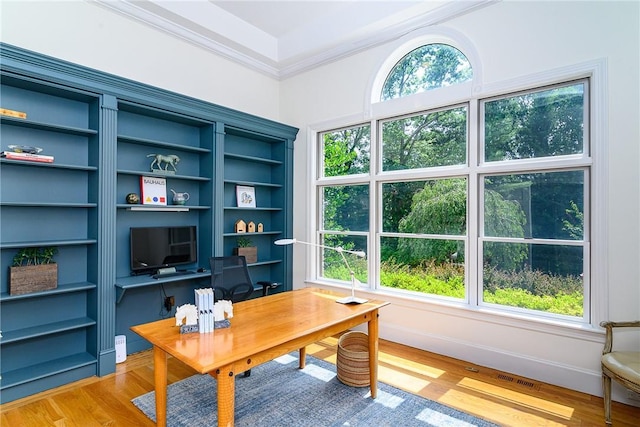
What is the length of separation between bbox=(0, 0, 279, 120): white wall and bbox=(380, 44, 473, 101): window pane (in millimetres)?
1876

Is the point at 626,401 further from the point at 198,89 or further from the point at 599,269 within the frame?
the point at 198,89

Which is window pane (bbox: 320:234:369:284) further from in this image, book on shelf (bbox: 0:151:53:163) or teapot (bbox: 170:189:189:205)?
book on shelf (bbox: 0:151:53:163)

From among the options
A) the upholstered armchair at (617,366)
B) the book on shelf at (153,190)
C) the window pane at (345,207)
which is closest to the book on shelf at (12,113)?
the book on shelf at (153,190)

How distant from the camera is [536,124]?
287cm

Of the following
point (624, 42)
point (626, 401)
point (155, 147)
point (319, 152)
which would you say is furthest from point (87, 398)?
point (624, 42)

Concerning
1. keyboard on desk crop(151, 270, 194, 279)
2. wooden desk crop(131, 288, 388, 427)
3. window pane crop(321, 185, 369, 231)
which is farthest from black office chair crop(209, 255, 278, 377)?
window pane crop(321, 185, 369, 231)

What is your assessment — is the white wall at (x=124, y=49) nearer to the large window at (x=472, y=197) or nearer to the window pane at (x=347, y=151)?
the window pane at (x=347, y=151)

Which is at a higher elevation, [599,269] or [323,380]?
[599,269]

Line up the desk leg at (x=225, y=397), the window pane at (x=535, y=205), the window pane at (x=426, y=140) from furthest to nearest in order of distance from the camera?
the window pane at (x=426, y=140) < the window pane at (x=535, y=205) < the desk leg at (x=225, y=397)

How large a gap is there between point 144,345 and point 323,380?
1887mm

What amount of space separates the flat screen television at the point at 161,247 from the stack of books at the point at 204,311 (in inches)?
66.4

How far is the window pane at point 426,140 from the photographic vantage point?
129 inches

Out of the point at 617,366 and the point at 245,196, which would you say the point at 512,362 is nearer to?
the point at 617,366

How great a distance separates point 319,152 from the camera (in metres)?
4.45
